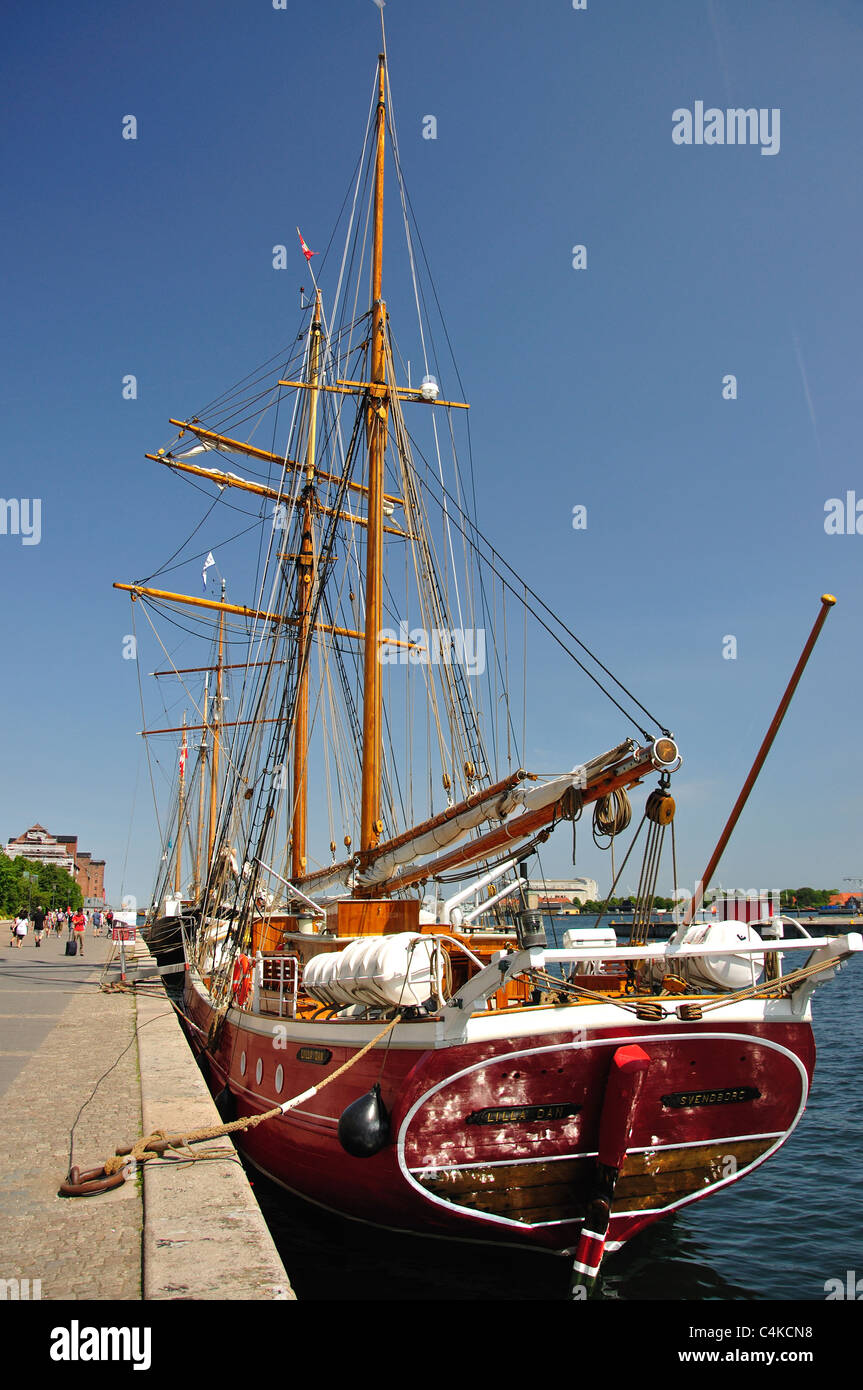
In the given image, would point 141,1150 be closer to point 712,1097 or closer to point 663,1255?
point 712,1097

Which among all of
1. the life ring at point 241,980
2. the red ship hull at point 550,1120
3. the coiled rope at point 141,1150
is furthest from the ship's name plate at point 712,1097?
the life ring at point 241,980

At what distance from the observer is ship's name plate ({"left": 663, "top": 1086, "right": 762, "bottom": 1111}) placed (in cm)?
913

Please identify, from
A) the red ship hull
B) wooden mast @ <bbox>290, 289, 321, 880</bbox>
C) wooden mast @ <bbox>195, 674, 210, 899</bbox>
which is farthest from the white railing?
wooden mast @ <bbox>195, 674, 210, 899</bbox>

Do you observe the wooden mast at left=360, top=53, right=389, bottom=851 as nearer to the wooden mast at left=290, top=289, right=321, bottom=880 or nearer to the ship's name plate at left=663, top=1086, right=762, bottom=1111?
the wooden mast at left=290, top=289, right=321, bottom=880

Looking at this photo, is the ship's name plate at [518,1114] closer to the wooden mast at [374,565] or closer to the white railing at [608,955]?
the white railing at [608,955]

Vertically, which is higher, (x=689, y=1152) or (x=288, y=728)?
(x=288, y=728)

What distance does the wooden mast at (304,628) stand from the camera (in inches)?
1081

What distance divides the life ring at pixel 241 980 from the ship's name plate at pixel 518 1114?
6.42m

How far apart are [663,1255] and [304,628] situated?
67.8 feet

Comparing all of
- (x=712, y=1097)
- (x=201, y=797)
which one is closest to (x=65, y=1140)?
(x=712, y=1097)
